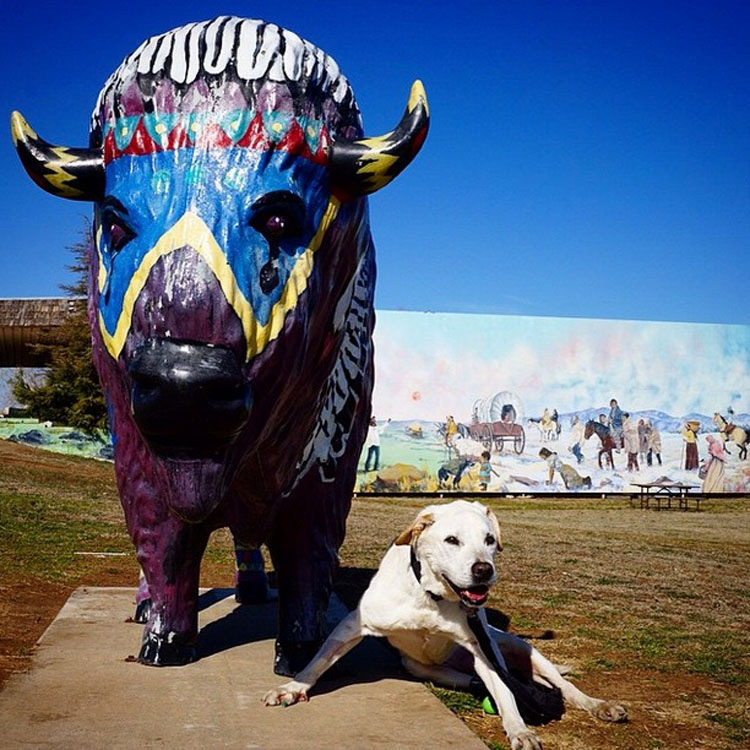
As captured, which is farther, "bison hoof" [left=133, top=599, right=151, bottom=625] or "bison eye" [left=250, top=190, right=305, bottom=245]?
"bison hoof" [left=133, top=599, right=151, bottom=625]

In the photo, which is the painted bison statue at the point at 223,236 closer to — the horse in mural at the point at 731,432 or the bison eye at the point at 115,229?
the bison eye at the point at 115,229

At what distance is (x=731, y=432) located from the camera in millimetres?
28219

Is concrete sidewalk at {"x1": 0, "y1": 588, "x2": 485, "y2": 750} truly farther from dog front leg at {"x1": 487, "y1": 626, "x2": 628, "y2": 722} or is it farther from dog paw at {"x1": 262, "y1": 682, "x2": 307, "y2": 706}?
dog front leg at {"x1": 487, "y1": 626, "x2": 628, "y2": 722}

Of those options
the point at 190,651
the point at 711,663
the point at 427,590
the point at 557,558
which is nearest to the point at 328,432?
the point at 427,590

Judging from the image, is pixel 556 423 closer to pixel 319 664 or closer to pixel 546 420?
pixel 546 420

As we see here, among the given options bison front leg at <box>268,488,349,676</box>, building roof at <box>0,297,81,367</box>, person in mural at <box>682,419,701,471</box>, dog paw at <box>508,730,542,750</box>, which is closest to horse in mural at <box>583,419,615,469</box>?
person in mural at <box>682,419,701,471</box>

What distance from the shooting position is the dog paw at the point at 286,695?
3.77 m

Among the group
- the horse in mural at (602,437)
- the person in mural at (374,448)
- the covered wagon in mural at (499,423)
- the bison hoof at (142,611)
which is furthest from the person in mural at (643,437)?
the bison hoof at (142,611)

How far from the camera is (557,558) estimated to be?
9945 mm

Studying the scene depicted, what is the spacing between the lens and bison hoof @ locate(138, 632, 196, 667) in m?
4.26

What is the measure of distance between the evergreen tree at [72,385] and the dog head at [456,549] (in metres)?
22.5

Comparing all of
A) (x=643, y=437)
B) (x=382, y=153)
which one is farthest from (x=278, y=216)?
(x=643, y=437)

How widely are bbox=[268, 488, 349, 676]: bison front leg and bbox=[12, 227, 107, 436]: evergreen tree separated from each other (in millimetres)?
21908

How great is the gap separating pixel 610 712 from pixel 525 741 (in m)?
0.66
